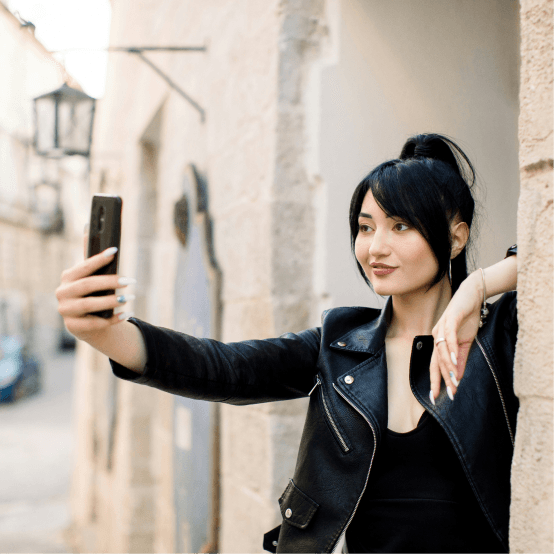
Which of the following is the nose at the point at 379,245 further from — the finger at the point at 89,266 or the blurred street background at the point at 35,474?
the blurred street background at the point at 35,474

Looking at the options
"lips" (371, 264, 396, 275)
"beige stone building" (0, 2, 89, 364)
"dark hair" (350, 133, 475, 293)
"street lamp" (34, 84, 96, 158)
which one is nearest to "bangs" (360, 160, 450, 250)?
"dark hair" (350, 133, 475, 293)

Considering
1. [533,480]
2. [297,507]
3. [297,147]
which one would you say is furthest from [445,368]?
[297,147]

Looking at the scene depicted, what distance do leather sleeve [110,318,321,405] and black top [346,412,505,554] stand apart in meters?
0.29

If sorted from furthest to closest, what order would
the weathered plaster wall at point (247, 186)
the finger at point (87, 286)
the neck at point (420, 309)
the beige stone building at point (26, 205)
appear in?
1. the beige stone building at point (26, 205)
2. the weathered plaster wall at point (247, 186)
3. the neck at point (420, 309)
4. the finger at point (87, 286)

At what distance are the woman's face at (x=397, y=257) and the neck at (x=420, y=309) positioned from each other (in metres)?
0.09

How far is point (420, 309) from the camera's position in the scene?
141cm

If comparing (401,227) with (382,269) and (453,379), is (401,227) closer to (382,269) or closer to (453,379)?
(382,269)

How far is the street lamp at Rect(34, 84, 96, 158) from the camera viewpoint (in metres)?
4.35

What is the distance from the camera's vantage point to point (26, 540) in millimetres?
6426

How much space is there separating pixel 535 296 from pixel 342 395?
1.54 feet

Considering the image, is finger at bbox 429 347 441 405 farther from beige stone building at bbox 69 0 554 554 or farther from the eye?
beige stone building at bbox 69 0 554 554

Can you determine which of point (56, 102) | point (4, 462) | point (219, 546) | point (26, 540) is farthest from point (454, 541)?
point (4, 462)

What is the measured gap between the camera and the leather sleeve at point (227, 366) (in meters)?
1.18

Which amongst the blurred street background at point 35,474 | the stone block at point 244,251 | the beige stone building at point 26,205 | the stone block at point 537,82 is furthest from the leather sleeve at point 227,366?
the beige stone building at point 26,205
